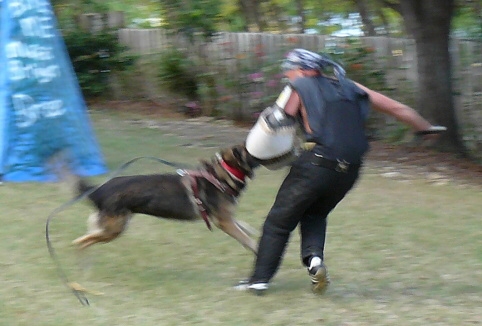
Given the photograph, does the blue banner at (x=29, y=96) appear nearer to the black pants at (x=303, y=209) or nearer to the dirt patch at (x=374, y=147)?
the dirt patch at (x=374, y=147)

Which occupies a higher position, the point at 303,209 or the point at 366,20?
the point at 366,20

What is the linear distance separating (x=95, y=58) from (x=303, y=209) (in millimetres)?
11882

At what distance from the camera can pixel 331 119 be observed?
17.2 ft

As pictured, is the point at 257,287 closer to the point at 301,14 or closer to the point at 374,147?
the point at 374,147

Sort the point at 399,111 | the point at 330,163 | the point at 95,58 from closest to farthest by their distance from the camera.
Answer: the point at 330,163, the point at 399,111, the point at 95,58

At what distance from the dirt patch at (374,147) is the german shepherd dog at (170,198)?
486cm

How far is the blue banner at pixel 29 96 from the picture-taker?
9438 millimetres

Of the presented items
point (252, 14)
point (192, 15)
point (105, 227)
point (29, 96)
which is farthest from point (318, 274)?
point (252, 14)

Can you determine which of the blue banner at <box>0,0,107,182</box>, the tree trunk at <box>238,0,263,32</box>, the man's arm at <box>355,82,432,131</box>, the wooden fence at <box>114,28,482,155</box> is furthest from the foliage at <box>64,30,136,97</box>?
the man's arm at <box>355,82,432,131</box>

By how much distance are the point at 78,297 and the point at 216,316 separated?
1.08m

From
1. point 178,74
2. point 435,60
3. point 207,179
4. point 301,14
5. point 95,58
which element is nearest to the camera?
point 207,179

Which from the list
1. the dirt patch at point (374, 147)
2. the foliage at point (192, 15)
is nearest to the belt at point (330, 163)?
the dirt patch at point (374, 147)

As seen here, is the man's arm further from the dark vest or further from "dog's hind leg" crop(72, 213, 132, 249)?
"dog's hind leg" crop(72, 213, 132, 249)

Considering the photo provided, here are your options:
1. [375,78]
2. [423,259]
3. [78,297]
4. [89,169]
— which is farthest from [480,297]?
[375,78]
